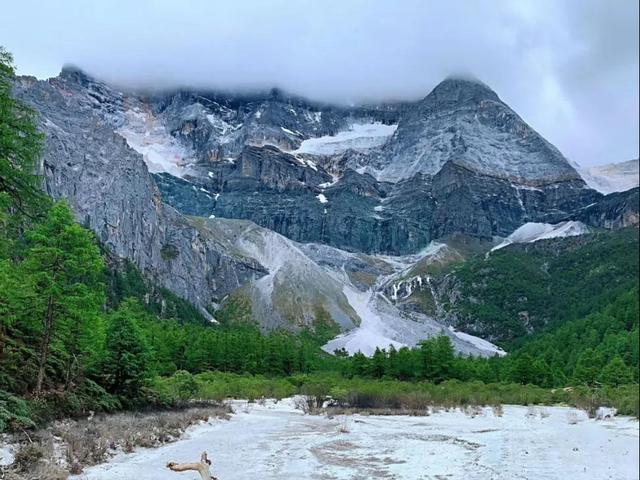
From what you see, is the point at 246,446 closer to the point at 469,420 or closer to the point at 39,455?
the point at 39,455

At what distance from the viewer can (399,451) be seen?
2328cm

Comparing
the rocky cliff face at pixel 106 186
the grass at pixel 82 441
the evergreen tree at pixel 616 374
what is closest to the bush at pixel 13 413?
the grass at pixel 82 441

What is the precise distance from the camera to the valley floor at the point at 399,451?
17844 mm

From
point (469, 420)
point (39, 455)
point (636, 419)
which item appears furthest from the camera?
point (469, 420)

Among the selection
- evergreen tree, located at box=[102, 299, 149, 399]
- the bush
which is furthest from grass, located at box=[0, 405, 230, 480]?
evergreen tree, located at box=[102, 299, 149, 399]

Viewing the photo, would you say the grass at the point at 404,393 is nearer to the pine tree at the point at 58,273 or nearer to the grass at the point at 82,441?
the grass at the point at 82,441

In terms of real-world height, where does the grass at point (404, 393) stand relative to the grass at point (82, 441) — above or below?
below

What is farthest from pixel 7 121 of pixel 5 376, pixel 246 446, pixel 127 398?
pixel 127 398

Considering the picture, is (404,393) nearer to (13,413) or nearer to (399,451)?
(399,451)

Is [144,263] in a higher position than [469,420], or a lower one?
higher

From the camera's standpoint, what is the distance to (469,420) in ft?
131

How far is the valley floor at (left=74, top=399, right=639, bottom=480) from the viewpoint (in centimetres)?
1784

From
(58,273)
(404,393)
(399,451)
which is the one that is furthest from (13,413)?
(404,393)

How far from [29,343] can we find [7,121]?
1045 cm
